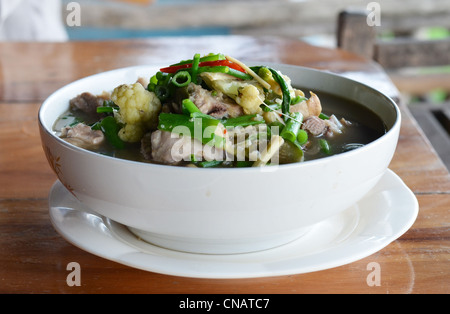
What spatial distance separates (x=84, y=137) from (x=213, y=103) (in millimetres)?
269

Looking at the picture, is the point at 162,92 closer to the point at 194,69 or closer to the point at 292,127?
the point at 194,69

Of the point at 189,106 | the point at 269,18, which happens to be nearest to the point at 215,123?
the point at 189,106

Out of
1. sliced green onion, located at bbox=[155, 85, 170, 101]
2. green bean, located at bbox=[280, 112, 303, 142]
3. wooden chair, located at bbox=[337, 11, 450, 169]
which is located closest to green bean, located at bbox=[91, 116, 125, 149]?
sliced green onion, located at bbox=[155, 85, 170, 101]

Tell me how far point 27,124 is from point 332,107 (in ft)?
3.21

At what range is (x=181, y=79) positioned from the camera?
1.16 m

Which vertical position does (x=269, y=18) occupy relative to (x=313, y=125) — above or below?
below

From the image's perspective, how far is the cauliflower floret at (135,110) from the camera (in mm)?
1096

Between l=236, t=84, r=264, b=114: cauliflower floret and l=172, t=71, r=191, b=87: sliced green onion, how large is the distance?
0.11 meters

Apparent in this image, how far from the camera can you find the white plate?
36.8 inches

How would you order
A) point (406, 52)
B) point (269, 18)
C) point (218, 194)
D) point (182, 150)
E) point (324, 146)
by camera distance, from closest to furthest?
point (218, 194)
point (182, 150)
point (324, 146)
point (406, 52)
point (269, 18)

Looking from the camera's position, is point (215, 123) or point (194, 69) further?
point (194, 69)

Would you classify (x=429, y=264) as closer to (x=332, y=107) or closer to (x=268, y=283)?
(x=268, y=283)

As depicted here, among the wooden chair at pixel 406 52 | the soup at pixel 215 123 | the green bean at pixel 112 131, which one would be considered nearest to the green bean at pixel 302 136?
the soup at pixel 215 123

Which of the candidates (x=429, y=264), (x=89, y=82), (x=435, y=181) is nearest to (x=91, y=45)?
(x=89, y=82)
